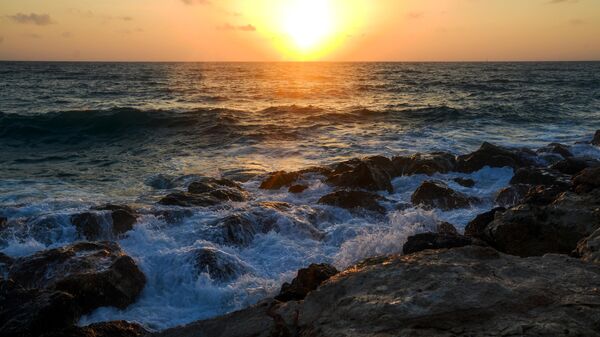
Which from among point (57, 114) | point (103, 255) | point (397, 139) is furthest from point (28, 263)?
point (57, 114)

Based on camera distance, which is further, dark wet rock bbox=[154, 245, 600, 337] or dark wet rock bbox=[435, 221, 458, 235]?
dark wet rock bbox=[435, 221, 458, 235]

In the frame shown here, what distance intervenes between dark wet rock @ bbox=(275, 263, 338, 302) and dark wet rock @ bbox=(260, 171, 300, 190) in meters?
6.81

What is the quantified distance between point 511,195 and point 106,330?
29.8ft

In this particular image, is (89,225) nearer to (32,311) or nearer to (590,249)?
(32,311)

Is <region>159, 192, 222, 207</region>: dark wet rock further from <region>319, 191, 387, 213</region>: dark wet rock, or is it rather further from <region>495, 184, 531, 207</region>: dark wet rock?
<region>495, 184, 531, 207</region>: dark wet rock

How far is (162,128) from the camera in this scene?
2405cm

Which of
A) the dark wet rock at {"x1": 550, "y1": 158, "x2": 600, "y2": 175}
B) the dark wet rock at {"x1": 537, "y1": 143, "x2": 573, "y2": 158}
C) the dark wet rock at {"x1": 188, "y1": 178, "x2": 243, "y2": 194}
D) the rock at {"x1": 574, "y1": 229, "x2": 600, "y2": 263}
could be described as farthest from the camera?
the dark wet rock at {"x1": 537, "y1": 143, "x2": 573, "y2": 158}

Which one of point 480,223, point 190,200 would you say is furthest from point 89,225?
point 480,223

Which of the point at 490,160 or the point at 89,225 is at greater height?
the point at 490,160

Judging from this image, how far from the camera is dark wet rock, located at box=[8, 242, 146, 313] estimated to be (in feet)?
20.7

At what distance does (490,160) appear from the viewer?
44.8 ft

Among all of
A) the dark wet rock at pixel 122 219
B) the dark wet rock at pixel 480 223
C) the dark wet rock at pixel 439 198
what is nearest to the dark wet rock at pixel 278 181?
the dark wet rock at pixel 439 198

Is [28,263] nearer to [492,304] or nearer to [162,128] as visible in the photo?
[492,304]

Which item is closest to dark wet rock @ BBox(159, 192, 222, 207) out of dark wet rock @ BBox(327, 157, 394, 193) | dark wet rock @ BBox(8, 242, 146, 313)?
dark wet rock @ BBox(8, 242, 146, 313)
